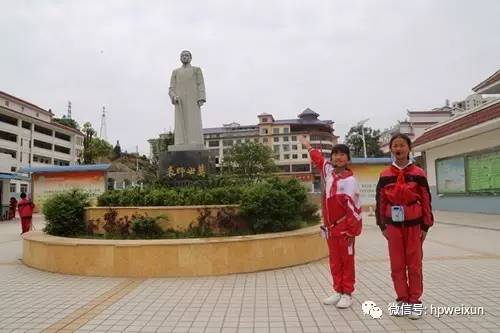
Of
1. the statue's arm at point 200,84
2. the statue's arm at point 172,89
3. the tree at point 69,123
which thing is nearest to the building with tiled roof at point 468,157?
the statue's arm at point 200,84

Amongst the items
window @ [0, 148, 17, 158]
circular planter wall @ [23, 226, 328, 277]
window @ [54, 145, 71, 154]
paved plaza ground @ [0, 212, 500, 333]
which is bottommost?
paved plaza ground @ [0, 212, 500, 333]

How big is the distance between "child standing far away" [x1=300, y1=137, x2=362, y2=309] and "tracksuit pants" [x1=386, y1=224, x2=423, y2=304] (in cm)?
44

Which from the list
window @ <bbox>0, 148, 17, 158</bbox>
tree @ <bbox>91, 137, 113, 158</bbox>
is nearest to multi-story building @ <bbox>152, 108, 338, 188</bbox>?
tree @ <bbox>91, 137, 113, 158</bbox>

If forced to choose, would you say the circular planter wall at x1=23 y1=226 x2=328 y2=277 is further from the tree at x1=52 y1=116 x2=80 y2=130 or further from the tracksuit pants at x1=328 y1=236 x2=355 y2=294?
the tree at x1=52 y1=116 x2=80 y2=130

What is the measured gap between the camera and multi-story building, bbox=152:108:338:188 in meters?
77.8

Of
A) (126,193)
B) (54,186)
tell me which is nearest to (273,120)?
(54,186)

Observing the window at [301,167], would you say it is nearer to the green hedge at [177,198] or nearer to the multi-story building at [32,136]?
the multi-story building at [32,136]

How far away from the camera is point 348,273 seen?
4371 mm

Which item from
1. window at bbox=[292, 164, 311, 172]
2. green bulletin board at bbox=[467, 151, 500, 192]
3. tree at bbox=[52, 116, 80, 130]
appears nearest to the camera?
green bulletin board at bbox=[467, 151, 500, 192]

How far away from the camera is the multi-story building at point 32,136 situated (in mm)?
45188

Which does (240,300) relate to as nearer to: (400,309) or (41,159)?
(400,309)

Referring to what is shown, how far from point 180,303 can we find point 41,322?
144 centimetres

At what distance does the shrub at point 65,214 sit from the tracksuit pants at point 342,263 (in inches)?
203

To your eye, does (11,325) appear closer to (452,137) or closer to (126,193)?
(126,193)
